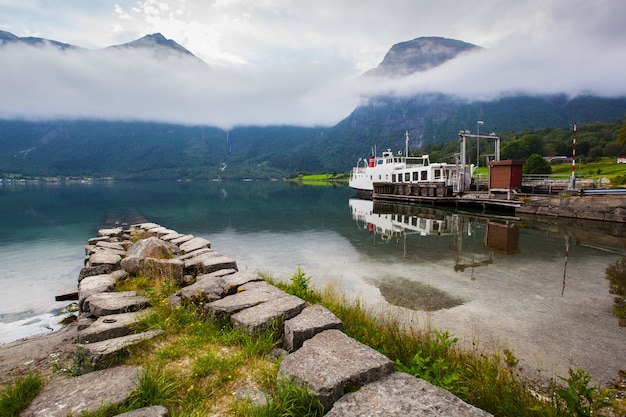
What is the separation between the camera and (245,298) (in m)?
5.74

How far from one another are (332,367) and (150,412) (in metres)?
1.78

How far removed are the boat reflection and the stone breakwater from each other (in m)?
9.25

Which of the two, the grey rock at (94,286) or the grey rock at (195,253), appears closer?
the grey rock at (94,286)

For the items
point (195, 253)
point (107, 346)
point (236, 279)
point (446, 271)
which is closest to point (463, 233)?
point (446, 271)

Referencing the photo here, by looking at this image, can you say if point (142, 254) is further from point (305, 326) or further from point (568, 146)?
point (568, 146)

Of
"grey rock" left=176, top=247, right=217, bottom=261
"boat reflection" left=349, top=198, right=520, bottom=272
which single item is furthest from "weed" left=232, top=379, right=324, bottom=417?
"boat reflection" left=349, top=198, right=520, bottom=272

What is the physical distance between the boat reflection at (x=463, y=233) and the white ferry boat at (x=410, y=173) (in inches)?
531

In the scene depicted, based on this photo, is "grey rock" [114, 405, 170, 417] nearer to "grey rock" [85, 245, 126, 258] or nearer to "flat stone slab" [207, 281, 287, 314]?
"flat stone slab" [207, 281, 287, 314]

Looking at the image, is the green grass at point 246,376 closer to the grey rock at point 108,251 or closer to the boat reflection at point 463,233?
the grey rock at point 108,251

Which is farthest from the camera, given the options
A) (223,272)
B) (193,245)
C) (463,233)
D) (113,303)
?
(463,233)

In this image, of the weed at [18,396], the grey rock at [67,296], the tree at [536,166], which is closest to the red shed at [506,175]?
the tree at [536,166]

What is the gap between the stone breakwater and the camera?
2.99m

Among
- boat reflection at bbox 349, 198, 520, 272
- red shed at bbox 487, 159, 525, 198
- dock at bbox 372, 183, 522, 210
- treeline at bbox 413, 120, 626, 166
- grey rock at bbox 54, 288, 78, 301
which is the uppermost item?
treeline at bbox 413, 120, 626, 166

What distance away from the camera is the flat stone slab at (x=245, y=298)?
5359mm
